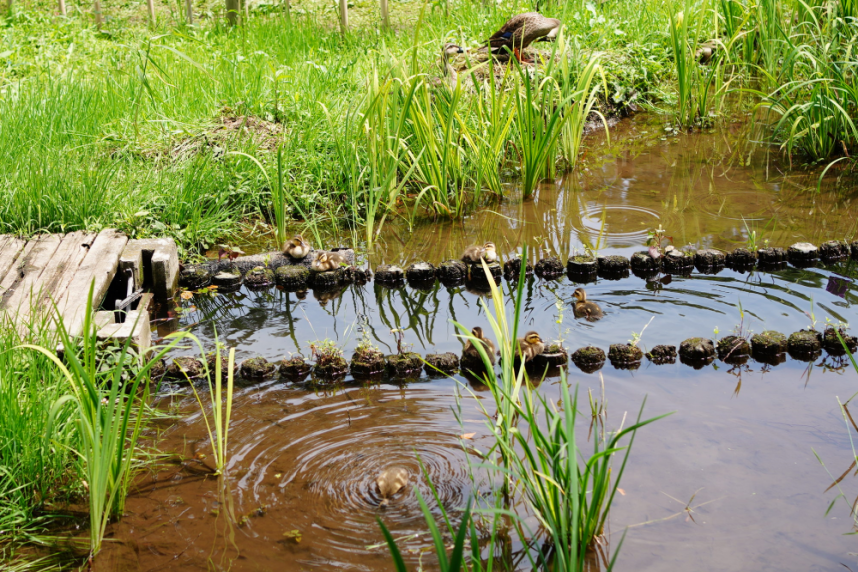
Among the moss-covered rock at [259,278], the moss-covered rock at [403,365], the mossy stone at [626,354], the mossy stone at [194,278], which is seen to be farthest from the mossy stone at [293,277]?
the mossy stone at [626,354]

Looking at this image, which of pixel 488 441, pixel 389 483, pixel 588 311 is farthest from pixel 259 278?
pixel 389 483

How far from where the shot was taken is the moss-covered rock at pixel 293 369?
4.28 meters

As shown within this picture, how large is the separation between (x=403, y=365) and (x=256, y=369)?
887mm

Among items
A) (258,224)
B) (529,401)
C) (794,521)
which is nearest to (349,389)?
(529,401)

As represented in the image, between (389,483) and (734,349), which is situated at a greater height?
(734,349)

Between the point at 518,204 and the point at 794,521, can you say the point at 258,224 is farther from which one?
the point at 794,521

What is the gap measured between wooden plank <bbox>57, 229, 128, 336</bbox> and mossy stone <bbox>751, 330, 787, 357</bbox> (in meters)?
4.03

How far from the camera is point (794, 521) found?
308cm

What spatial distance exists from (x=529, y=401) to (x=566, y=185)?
5028 millimetres

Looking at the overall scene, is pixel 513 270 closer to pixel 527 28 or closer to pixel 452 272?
pixel 452 272

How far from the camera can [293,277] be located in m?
5.55

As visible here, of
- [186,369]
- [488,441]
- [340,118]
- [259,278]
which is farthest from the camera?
[340,118]

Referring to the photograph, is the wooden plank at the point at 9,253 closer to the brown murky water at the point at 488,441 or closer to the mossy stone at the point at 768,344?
the brown murky water at the point at 488,441

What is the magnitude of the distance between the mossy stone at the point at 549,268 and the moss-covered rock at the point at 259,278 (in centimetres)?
213
